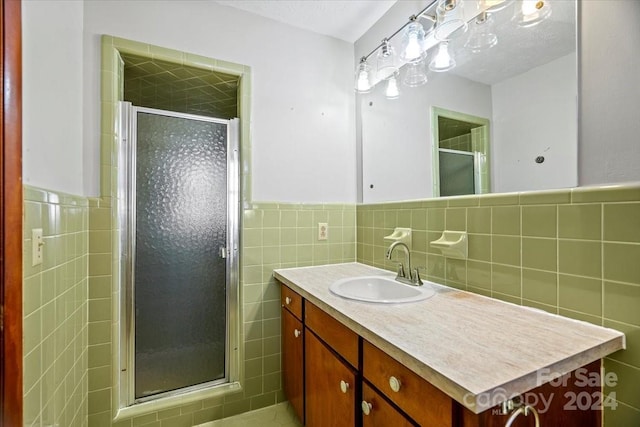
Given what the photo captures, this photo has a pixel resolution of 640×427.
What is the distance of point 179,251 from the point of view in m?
1.55

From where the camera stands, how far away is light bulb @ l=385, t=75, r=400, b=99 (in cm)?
164

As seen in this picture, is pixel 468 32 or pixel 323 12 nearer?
pixel 468 32

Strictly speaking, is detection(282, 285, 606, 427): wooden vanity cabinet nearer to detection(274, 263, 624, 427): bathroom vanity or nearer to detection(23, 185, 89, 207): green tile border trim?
detection(274, 263, 624, 427): bathroom vanity

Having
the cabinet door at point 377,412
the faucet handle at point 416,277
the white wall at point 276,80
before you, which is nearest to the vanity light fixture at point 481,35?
the white wall at point 276,80

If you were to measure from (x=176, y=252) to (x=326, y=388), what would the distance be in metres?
1.10

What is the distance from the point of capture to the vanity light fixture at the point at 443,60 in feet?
4.33

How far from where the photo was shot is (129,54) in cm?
140

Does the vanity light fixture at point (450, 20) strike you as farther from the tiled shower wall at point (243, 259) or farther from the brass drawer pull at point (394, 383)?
the brass drawer pull at point (394, 383)

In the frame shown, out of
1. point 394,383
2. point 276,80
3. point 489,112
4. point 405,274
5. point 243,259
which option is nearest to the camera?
point 394,383

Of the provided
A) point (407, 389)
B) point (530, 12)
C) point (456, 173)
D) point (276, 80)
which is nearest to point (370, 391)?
point (407, 389)

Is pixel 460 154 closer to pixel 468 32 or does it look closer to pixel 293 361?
pixel 468 32

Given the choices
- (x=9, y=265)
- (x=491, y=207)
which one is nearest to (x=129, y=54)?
(x=9, y=265)

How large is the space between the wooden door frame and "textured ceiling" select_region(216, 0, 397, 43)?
4.10 ft

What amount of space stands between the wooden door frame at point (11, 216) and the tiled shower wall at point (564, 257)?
149cm
